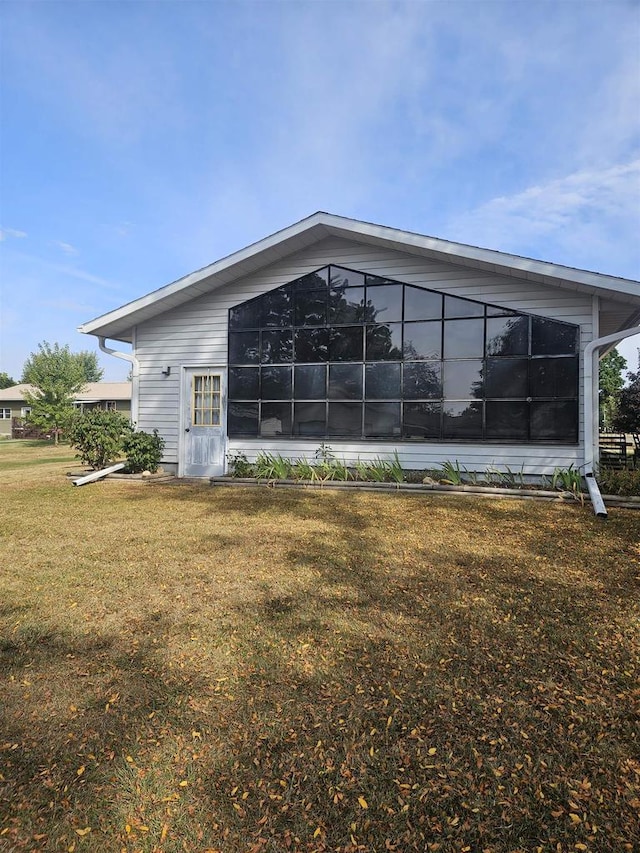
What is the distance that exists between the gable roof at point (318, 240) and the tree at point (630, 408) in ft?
30.7

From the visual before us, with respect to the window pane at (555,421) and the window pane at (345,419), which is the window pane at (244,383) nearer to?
the window pane at (345,419)

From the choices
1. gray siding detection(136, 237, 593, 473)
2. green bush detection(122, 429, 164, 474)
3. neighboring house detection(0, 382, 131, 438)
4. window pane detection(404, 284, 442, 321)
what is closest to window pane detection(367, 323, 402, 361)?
window pane detection(404, 284, 442, 321)

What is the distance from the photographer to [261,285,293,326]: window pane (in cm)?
971

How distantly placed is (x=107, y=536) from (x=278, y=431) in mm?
4955

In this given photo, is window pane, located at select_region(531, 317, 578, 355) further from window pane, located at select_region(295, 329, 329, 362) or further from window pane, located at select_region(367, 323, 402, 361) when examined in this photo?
window pane, located at select_region(295, 329, 329, 362)

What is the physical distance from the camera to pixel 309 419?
374 inches

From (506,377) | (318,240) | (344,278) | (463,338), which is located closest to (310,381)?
(344,278)

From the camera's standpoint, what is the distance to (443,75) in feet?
37.6

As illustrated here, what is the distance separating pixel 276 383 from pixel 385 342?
256cm

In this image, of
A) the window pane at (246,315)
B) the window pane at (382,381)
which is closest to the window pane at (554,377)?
the window pane at (382,381)

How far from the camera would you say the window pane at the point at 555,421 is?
799 centimetres

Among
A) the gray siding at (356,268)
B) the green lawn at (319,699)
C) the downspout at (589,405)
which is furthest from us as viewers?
the gray siding at (356,268)

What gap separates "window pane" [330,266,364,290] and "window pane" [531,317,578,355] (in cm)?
352

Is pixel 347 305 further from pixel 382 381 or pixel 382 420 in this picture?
pixel 382 420
